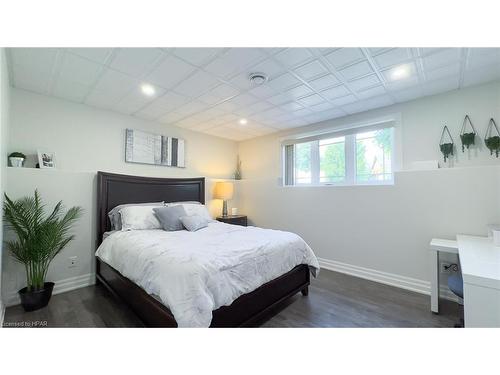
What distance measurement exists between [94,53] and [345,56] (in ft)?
7.22

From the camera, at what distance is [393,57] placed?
6.15ft

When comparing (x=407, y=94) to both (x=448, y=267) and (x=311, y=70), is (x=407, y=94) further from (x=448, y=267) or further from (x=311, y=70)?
(x=448, y=267)

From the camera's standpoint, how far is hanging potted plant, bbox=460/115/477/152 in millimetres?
2293

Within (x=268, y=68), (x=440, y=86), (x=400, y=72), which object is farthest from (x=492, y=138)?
(x=268, y=68)

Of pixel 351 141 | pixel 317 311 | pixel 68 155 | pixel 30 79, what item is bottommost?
pixel 317 311

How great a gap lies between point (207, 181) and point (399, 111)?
325 centimetres

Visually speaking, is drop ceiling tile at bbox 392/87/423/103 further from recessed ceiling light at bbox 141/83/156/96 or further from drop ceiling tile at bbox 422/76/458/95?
recessed ceiling light at bbox 141/83/156/96

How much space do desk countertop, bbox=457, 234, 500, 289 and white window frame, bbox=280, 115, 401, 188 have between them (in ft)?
3.73

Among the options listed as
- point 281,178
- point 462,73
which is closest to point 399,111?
point 462,73

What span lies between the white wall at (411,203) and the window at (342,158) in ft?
0.70

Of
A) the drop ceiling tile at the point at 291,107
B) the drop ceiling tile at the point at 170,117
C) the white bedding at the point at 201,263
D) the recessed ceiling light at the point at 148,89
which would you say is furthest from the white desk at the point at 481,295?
the drop ceiling tile at the point at 170,117

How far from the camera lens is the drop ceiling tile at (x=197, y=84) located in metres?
2.18

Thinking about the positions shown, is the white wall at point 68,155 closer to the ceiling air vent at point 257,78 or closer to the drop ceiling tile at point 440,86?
the ceiling air vent at point 257,78
